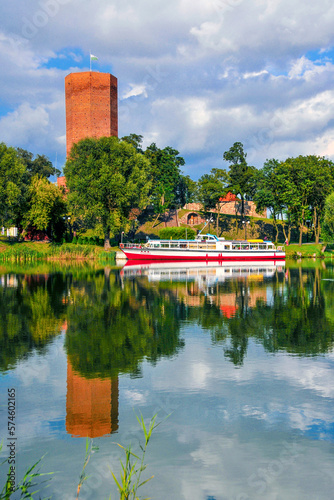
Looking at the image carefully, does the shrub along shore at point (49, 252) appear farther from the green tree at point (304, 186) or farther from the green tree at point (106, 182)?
the green tree at point (304, 186)

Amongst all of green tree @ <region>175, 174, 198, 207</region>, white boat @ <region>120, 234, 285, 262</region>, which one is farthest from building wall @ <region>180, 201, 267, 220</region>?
white boat @ <region>120, 234, 285, 262</region>

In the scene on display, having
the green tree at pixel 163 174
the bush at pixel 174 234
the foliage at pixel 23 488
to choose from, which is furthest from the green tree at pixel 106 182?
Answer: the foliage at pixel 23 488

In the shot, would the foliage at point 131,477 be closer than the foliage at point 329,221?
Yes

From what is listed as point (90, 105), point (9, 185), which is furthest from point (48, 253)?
point (90, 105)

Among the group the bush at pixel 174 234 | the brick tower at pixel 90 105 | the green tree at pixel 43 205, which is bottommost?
the bush at pixel 174 234

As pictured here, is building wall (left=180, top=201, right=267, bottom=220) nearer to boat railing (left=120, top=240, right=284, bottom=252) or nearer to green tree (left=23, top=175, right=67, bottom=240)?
boat railing (left=120, top=240, right=284, bottom=252)

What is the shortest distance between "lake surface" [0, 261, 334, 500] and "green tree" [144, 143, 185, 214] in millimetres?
67942

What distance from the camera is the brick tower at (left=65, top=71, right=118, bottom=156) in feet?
260

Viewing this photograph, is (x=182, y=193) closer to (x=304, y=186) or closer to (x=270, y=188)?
(x=270, y=188)

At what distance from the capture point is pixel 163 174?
292 ft

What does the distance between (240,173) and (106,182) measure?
32820 millimetres

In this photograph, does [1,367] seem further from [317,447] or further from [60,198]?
[60,198]

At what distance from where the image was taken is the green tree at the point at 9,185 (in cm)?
5775

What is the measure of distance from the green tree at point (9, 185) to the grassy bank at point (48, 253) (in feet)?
12.8
